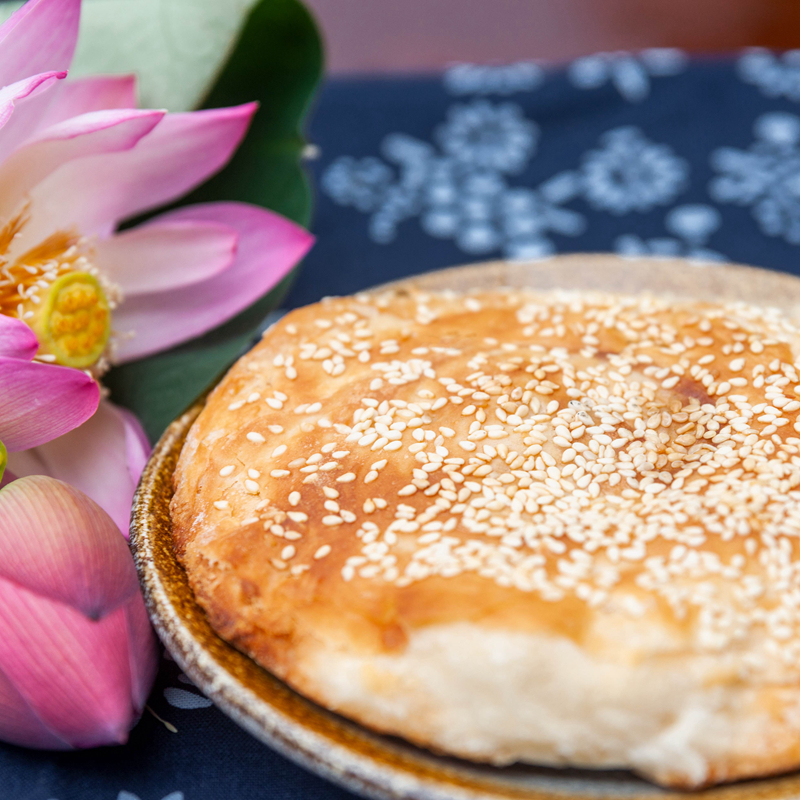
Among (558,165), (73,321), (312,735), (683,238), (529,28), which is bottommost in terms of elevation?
(683,238)

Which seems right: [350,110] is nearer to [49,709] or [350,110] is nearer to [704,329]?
[704,329]

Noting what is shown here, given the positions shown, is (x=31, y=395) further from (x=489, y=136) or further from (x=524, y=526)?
(x=489, y=136)

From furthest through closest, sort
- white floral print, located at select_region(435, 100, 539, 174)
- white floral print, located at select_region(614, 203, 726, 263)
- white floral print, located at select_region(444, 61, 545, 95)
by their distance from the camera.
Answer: white floral print, located at select_region(444, 61, 545, 95) < white floral print, located at select_region(435, 100, 539, 174) < white floral print, located at select_region(614, 203, 726, 263)

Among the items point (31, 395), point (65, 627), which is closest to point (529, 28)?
point (31, 395)

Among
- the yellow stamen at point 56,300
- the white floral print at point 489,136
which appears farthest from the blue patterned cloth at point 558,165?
the yellow stamen at point 56,300

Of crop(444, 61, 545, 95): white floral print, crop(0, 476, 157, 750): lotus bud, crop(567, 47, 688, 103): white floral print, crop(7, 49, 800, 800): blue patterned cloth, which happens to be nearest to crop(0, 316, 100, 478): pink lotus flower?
crop(0, 476, 157, 750): lotus bud

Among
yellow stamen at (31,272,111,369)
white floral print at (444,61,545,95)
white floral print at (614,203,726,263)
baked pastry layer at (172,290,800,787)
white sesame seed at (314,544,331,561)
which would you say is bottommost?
white floral print at (614,203,726,263)

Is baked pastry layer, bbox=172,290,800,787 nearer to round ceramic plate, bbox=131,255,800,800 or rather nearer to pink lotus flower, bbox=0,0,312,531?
round ceramic plate, bbox=131,255,800,800

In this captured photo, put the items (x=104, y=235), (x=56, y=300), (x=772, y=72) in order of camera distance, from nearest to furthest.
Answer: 1. (x=56, y=300)
2. (x=104, y=235)
3. (x=772, y=72)
